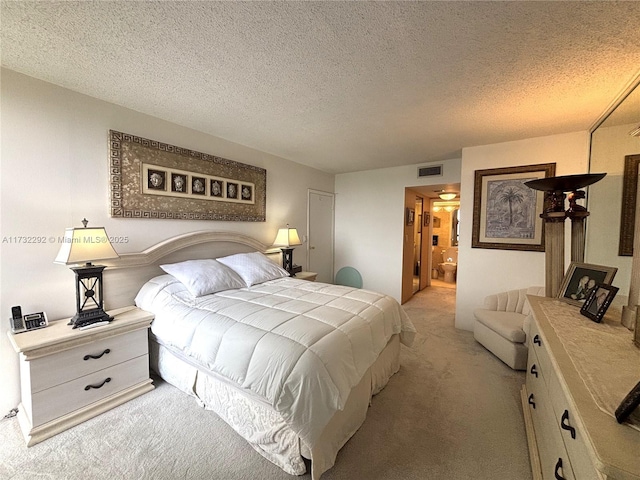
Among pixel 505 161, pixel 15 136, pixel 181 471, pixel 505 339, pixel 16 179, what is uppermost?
pixel 505 161

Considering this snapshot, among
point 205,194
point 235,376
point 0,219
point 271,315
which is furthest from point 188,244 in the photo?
point 235,376

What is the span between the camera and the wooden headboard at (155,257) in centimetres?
227

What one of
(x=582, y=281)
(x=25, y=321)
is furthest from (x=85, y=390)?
(x=582, y=281)

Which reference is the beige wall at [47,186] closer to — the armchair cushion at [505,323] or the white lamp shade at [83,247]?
the white lamp shade at [83,247]

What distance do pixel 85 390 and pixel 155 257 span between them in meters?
1.13

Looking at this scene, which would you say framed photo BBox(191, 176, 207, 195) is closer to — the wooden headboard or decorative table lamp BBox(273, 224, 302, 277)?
the wooden headboard

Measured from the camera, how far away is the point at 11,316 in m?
1.82

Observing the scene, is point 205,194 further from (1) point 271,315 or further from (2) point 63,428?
(2) point 63,428

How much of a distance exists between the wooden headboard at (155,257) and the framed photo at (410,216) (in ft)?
9.15

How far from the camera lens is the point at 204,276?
2.42 m

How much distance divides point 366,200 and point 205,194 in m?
2.83

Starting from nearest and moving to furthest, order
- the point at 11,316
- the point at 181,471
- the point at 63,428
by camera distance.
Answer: the point at 181,471
the point at 63,428
the point at 11,316

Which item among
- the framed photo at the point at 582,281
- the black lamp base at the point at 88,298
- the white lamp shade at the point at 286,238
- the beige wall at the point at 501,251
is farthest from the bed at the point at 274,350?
the beige wall at the point at 501,251

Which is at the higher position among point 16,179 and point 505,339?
point 16,179
